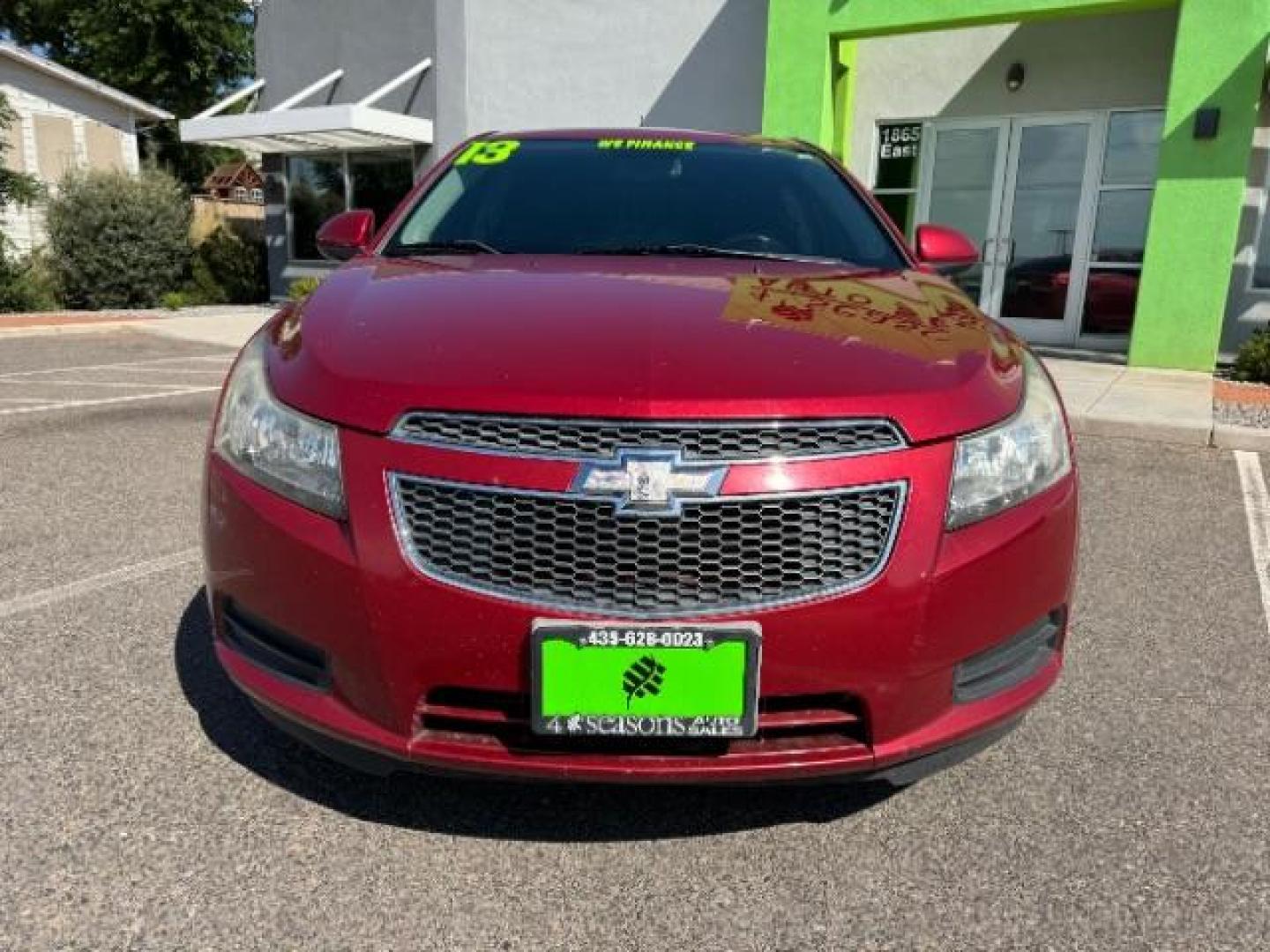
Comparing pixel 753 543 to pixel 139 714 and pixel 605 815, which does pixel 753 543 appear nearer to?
pixel 605 815

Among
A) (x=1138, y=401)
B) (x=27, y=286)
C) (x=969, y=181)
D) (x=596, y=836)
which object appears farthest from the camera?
(x=27, y=286)

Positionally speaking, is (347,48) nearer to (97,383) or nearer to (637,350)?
(97,383)

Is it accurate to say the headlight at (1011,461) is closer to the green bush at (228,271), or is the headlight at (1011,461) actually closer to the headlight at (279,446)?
the headlight at (279,446)

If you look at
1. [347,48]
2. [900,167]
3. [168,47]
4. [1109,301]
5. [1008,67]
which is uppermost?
[168,47]

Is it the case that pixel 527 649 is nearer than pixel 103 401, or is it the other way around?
pixel 527 649

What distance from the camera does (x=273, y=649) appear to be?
186cm

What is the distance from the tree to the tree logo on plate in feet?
93.3

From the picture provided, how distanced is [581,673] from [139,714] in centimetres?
146

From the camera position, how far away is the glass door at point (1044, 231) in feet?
35.1

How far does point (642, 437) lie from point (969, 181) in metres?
11.0

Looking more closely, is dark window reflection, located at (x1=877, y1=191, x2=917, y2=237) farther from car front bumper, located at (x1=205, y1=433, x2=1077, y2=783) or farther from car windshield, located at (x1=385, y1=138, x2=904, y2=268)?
car front bumper, located at (x1=205, y1=433, x2=1077, y2=783)

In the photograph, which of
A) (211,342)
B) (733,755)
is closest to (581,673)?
(733,755)

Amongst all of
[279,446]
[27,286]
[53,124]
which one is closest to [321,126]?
[27,286]

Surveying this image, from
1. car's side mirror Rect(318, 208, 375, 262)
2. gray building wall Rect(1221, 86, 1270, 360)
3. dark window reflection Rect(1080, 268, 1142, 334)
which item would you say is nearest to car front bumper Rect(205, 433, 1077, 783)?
car's side mirror Rect(318, 208, 375, 262)
